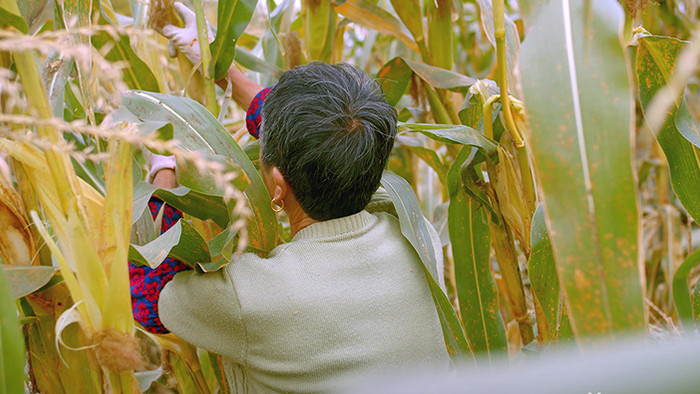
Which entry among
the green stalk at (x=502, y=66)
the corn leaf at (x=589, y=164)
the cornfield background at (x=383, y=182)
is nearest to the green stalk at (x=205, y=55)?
the cornfield background at (x=383, y=182)

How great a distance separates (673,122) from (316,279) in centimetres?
54

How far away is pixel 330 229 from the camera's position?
785 mm

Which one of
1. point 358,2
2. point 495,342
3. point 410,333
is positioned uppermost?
point 358,2

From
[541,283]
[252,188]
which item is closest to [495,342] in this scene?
[541,283]

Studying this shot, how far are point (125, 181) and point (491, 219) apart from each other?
0.59 meters

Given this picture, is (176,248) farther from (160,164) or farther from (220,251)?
(160,164)

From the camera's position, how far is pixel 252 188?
0.77 metres

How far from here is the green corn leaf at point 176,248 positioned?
62cm

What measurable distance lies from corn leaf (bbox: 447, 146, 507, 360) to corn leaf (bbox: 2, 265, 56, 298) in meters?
0.56

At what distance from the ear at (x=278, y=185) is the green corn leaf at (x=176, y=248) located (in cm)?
13

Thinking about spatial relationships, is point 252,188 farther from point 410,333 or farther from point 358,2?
point 358,2

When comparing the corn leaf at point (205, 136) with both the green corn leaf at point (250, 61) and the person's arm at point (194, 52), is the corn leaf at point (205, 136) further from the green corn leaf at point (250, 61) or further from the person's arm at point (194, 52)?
the green corn leaf at point (250, 61)

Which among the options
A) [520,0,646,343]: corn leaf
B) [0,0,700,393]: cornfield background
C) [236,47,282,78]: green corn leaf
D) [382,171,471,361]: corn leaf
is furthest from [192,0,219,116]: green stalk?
[520,0,646,343]: corn leaf

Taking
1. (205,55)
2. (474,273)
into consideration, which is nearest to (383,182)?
(474,273)
